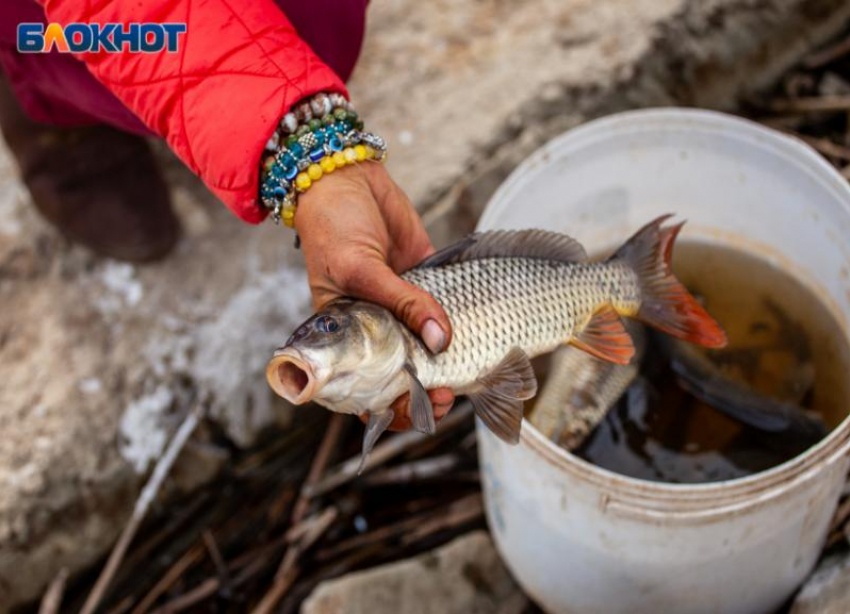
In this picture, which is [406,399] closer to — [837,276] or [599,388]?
[599,388]

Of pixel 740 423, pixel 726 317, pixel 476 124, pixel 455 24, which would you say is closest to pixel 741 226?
pixel 726 317

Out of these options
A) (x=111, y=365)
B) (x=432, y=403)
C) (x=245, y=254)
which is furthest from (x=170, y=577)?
(x=432, y=403)

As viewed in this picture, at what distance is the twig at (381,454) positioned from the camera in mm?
2439

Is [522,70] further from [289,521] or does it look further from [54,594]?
[54,594]

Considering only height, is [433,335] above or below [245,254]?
above

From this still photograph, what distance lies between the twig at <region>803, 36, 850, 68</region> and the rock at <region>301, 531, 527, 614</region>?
198 centimetres

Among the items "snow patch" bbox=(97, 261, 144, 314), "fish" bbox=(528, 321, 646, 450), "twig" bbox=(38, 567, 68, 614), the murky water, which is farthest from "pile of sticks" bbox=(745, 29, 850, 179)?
"twig" bbox=(38, 567, 68, 614)

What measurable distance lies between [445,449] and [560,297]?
974 mm

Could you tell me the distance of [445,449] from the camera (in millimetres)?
2537

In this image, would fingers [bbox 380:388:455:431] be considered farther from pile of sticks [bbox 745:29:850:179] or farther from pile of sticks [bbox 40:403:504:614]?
pile of sticks [bbox 745:29:850:179]

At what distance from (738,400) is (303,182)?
3.67 ft

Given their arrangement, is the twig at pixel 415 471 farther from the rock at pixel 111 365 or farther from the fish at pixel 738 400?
the fish at pixel 738 400

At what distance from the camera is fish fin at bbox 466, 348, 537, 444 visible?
1.50 m

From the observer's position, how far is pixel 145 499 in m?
2.35
